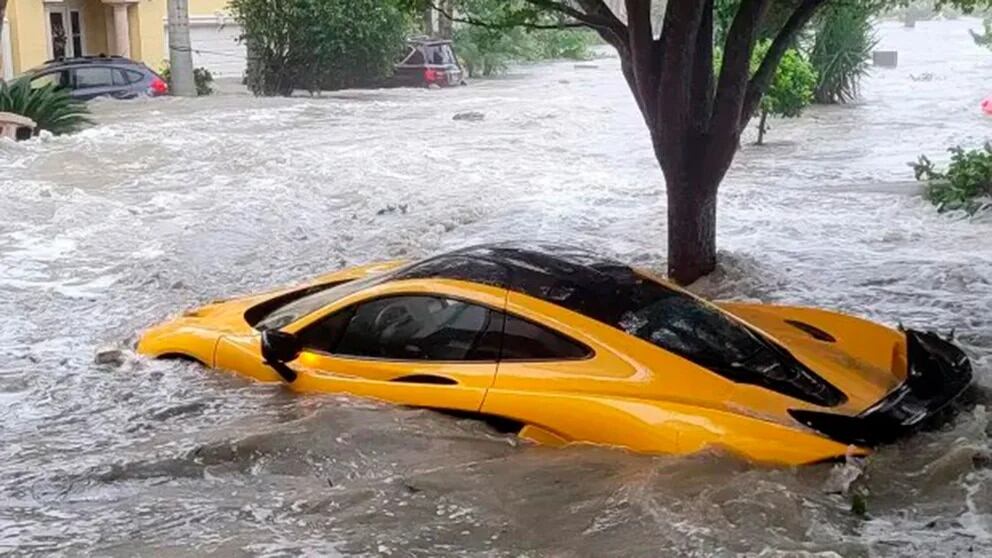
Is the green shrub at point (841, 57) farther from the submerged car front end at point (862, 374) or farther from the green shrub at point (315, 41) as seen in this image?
the submerged car front end at point (862, 374)

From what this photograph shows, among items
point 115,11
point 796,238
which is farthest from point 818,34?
point 115,11

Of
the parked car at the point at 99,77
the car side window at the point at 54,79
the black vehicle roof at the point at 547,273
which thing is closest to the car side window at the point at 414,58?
the parked car at the point at 99,77

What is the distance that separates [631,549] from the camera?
469 centimetres

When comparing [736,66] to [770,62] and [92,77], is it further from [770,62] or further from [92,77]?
[92,77]

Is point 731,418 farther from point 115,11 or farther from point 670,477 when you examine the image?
point 115,11

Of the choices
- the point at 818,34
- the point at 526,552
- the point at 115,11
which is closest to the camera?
the point at 526,552

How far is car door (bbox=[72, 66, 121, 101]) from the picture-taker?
24.3 m

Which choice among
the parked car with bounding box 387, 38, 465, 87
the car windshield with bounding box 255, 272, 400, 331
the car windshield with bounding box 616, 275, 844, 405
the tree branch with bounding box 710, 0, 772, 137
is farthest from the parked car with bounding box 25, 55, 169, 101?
the car windshield with bounding box 616, 275, 844, 405

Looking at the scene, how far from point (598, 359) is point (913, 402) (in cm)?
138

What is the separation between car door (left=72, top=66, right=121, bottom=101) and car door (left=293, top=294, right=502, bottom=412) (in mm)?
19727

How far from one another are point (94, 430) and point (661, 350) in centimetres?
319

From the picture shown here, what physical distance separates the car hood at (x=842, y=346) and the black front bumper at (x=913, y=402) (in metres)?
0.08

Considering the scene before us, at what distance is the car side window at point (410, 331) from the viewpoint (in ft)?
18.6

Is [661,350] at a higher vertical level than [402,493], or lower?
higher
